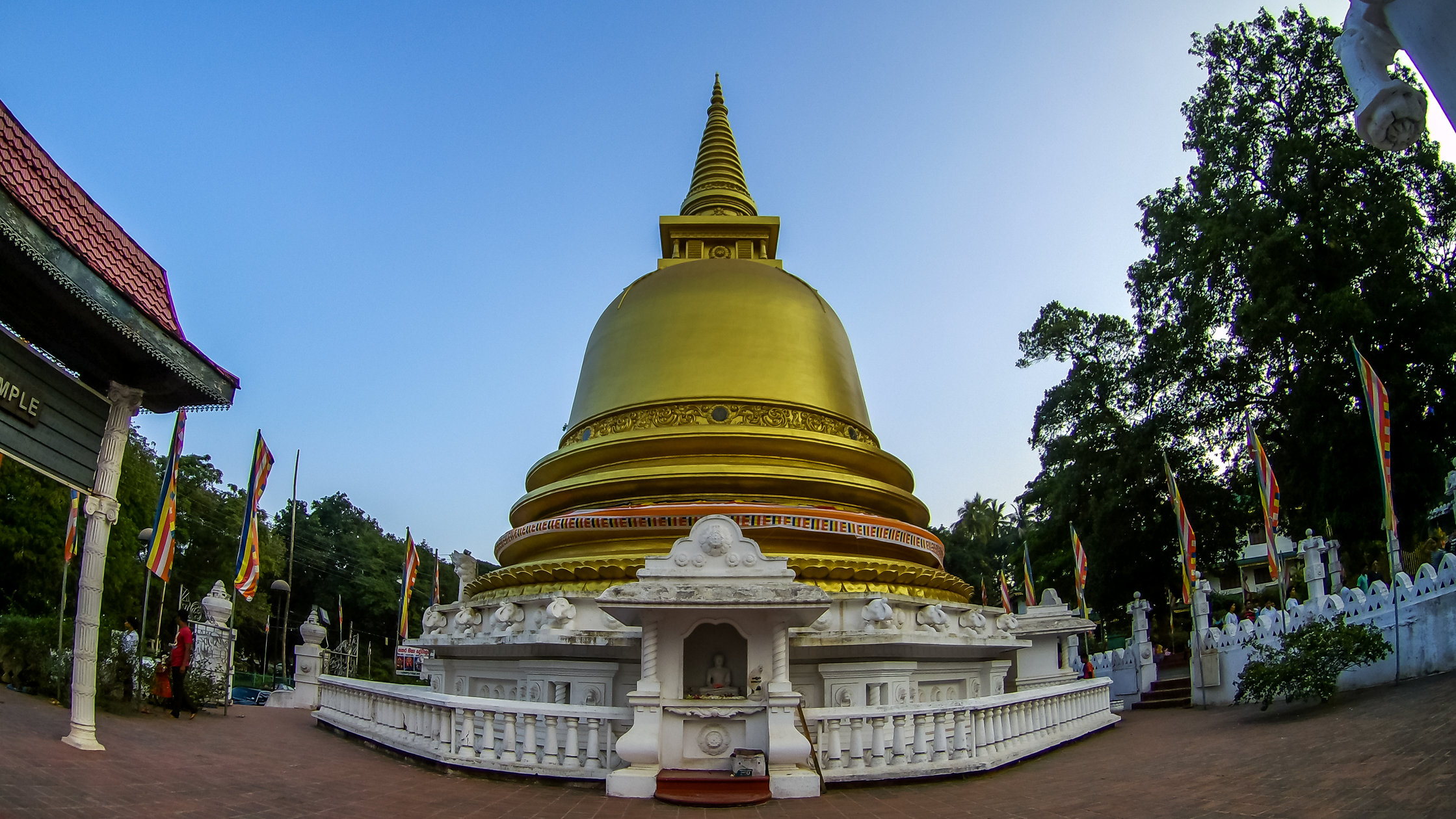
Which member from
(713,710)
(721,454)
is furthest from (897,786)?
(721,454)

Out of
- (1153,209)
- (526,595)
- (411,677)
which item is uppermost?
(1153,209)

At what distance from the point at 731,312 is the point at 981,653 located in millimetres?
7878

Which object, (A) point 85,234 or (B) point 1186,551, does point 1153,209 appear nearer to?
(B) point 1186,551

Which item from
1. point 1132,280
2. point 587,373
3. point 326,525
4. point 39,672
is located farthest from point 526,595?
point 326,525

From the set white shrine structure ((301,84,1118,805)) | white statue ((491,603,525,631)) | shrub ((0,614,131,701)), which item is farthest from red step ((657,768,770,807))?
shrub ((0,614,131,701))

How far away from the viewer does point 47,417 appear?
823cm

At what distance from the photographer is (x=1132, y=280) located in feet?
93.7

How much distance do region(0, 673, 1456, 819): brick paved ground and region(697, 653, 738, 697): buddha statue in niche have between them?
152cm

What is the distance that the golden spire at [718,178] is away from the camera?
22906 millimetres

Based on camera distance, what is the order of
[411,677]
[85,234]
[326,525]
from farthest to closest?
1. [326,525]
2. [411,677]
3. [85,234]

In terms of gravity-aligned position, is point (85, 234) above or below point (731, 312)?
below

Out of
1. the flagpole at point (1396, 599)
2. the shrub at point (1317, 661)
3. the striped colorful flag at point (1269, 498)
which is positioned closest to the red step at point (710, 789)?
the shrub at point (1317, 661)

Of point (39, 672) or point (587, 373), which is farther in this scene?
point (587, 373)

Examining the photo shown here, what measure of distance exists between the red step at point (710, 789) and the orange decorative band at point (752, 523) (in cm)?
516
